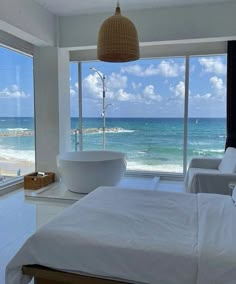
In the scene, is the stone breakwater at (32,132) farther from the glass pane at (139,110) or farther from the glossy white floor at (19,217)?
the glossy white floor at (19,217)

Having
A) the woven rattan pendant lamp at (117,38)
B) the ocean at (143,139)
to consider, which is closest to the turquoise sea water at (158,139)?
the ocean at (143,139)

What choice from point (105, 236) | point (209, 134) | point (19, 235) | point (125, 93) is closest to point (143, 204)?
point (105, 236)

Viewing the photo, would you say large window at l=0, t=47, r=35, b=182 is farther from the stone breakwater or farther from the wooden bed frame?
the wooden bed frame

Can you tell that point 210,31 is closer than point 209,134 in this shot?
Yes

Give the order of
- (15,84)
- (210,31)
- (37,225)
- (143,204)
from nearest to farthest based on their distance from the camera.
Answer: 1. (143,204)
2. (37,225)
3. (210,31)
4. (15,84)

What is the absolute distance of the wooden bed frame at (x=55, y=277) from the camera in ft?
4.92

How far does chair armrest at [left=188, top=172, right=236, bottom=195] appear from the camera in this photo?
3.33 metres

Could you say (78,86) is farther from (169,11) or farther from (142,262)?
(142,262)

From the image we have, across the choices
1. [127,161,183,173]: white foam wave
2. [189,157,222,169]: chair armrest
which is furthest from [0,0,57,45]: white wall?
[189,157,222,169]: chair armrest

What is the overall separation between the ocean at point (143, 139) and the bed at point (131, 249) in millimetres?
3529

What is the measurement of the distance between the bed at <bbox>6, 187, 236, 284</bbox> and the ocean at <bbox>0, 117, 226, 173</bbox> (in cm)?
353

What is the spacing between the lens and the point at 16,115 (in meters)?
5.15

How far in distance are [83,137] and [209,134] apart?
8.73ft

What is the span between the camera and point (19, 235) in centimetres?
286
